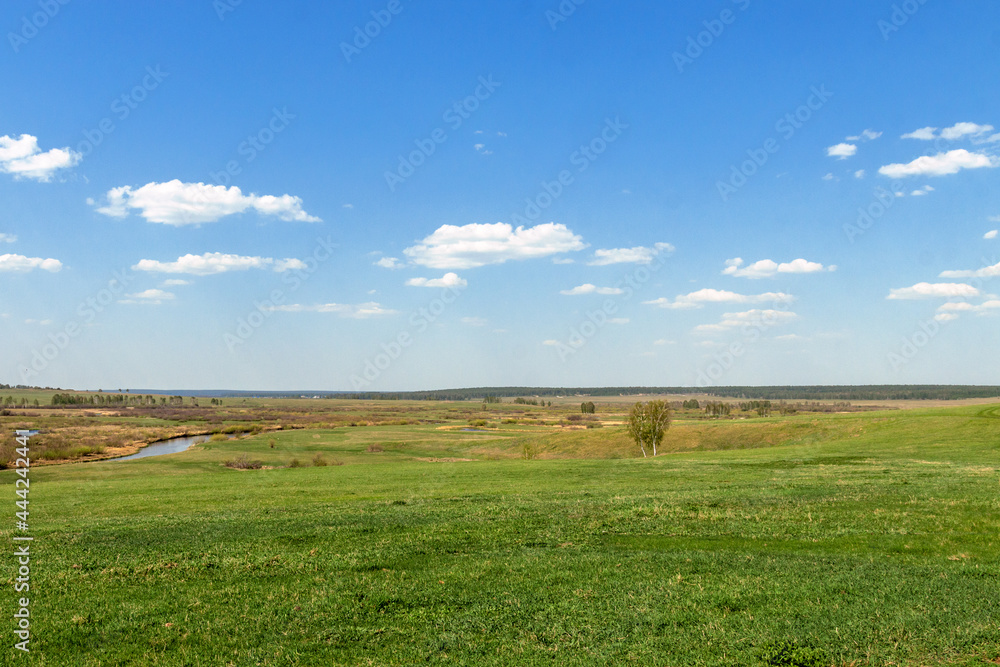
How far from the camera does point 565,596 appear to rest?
1309 cm

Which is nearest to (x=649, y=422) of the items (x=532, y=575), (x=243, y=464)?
(x=243, y=464)

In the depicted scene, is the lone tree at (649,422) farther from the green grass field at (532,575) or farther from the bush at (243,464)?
the green grass field at (532,575)

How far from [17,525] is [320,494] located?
12.1 meters

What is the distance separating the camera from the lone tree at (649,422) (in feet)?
252

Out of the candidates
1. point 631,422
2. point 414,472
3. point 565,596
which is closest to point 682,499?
point 565,596

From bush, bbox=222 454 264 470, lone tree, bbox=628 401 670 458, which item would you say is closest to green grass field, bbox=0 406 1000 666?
bush, bbox=222 454 264 470

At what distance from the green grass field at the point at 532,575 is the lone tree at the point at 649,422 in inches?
1808

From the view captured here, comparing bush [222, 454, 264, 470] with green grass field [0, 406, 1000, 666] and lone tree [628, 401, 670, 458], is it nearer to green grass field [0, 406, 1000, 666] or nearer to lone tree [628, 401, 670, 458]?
green grass field [0, 406, 1000, 666]

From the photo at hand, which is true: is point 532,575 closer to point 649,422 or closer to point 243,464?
point 243,464

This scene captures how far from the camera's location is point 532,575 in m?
14.6

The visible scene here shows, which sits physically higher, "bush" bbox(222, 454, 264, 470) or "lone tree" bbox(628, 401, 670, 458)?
"lone tree" bbox(628, 401, 670, 458)

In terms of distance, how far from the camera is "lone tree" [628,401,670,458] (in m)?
76.9

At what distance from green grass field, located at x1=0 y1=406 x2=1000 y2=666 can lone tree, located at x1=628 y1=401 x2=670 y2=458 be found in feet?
151

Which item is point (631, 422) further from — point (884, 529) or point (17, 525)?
point (17, 525)
